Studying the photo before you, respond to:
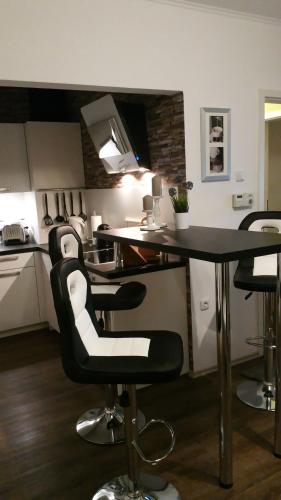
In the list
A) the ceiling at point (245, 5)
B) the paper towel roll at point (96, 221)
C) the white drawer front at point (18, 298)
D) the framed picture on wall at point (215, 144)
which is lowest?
the white drawer front at point (18, 298)

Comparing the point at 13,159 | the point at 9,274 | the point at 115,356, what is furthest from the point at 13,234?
the point at 115,356

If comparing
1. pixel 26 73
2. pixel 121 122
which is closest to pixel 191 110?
pixel 121 122

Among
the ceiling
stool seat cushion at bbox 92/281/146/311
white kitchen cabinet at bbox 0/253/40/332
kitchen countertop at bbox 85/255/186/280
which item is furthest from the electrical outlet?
the ceiling

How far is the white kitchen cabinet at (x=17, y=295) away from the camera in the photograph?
12.8ft

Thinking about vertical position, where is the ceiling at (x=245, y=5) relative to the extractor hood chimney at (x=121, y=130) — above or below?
above

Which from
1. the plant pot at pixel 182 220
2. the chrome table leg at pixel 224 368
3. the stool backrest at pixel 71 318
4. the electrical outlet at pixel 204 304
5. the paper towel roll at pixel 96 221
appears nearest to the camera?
the stool backrest at pixel 71 318

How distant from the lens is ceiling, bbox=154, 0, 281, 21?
268 centimetres

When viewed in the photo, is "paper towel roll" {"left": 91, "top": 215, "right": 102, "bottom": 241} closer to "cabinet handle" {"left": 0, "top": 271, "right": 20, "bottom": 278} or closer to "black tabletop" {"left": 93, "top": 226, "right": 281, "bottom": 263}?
"cabinet handle" {"left": 0, "top": 271, "right": 20, "bottom": 278}

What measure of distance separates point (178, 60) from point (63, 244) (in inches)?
57.6

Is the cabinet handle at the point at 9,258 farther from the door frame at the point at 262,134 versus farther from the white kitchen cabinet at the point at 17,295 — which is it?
the door frame at the point at 262,134

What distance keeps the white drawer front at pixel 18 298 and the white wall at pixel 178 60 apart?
6.13 ft

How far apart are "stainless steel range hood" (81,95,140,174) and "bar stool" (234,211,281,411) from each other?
3.35ft

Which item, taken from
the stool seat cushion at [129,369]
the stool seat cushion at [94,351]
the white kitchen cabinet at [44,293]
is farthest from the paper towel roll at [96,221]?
the stool seat cushion at [129,369]

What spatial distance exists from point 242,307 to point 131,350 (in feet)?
5.90
